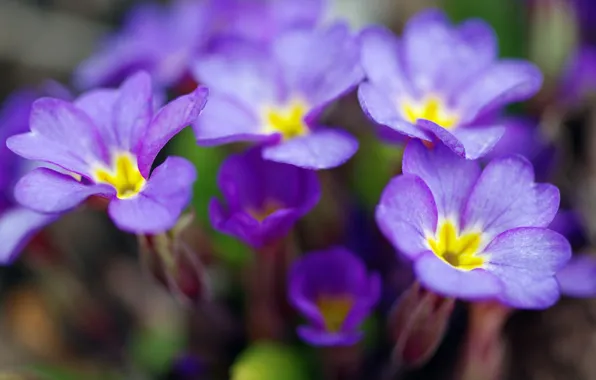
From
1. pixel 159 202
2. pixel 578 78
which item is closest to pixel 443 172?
pixel 159 202

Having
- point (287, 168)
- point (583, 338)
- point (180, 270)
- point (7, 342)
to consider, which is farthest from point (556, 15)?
point (7, 342)

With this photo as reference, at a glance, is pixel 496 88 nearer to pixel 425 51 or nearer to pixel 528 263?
pixel 425 51

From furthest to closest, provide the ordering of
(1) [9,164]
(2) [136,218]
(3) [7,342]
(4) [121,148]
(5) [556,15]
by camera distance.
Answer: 1. (3) [7,342]
2. (5) [556,15]
3. (1) [9,164]
4. (4) [121,148]
5. (2) [136,218]

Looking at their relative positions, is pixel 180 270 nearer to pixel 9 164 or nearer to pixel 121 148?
pixel 121 148

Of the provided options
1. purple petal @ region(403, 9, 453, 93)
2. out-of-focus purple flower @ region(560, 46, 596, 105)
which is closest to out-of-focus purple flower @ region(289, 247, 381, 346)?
→ purple petal @ region(403, 9, 453, 93)

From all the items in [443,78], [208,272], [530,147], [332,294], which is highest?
[443,78]

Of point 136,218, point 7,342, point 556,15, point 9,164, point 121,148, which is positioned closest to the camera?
point 136,218
